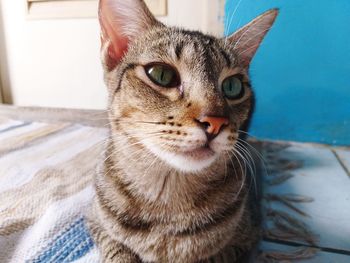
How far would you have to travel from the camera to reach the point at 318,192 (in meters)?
1.05

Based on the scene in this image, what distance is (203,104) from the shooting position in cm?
58

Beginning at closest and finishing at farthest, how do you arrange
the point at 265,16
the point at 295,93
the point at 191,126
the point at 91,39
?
the point at 191,126 → the point at 265,16 → the point at 295,93 → the point at 91,39

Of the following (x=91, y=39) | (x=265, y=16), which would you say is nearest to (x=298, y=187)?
(x=265, y=16)

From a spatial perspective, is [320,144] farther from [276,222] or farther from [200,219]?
[200,219]

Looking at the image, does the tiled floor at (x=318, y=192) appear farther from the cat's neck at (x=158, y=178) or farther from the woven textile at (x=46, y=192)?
the woven textile at (x=46, y=192)

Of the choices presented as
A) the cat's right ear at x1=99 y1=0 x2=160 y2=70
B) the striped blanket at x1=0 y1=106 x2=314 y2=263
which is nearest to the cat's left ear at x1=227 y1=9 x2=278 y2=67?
the cat's right ear at x1=99 y1=0 x2=160 y2=70

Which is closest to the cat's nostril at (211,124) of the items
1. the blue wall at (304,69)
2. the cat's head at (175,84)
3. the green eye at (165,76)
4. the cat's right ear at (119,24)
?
the cat's head at (175,84)

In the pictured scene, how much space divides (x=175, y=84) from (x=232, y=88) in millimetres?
161

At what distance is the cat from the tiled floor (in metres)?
0.20

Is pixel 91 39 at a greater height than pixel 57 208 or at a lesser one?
greater

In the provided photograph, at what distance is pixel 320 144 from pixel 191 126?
118cm

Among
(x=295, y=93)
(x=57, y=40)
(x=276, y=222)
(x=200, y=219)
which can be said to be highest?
(x=57, y=40)

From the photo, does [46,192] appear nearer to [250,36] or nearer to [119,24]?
[119,24]

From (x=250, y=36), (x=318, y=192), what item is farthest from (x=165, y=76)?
(x=318, y=192)
